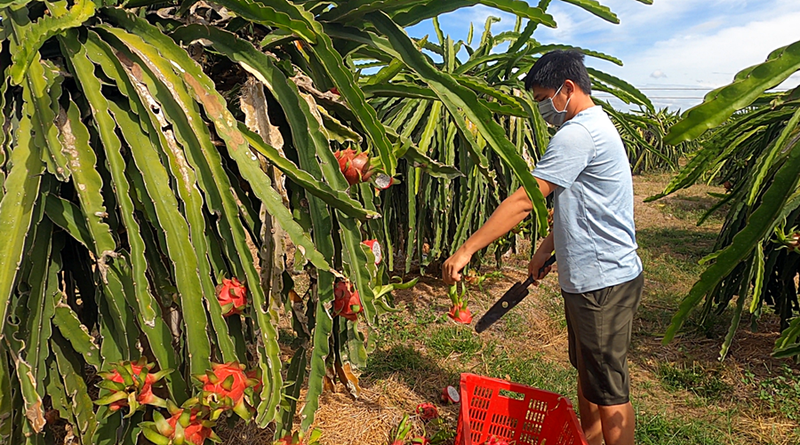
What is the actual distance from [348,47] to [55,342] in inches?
38.4

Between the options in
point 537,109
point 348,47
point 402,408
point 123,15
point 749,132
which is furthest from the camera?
point 749,132

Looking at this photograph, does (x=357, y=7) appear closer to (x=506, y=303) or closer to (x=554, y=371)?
(x=506, y=303)

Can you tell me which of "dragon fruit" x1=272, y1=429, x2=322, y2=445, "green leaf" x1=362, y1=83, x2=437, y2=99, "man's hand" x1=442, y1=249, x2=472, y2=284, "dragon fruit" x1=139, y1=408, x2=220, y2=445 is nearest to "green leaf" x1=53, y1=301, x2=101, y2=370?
"dragon fruit" x1=139, y1=408, x2=220, y2=445

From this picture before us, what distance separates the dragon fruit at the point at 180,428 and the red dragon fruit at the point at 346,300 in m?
0.38

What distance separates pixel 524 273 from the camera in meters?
4.07

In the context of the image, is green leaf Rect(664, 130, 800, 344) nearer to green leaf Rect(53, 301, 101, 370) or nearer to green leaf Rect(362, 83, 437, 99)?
green leaf Rect(362, 83, 437, 99)

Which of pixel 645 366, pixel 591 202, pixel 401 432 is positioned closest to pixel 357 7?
pixel 591 202

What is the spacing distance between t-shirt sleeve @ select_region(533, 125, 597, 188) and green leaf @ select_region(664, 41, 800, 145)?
0.89m

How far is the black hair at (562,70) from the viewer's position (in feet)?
5.74

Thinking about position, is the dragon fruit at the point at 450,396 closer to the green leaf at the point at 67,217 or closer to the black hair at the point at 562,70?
the black hair at the point at 562,70

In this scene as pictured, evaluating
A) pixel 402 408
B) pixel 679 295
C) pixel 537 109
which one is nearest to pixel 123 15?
pixel 537 109

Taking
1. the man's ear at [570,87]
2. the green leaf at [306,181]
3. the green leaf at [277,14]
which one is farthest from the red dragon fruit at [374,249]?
the man's ear at [570,87]

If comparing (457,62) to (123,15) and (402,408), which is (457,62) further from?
(123,15)

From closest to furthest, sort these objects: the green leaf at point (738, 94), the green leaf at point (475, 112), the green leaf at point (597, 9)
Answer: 1. the green leaf at point (738, 94)
2. the green leaf at point (475, 112)
3. the green leaf at point (597, 9)
